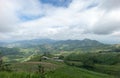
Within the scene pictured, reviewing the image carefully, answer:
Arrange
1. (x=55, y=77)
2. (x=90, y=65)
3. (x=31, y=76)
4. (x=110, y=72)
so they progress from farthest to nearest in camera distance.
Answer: (x=90, y=65) < (x=110, y=72) < (x=55, y=77) < (x=31, y=76)

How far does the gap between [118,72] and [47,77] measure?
176571mm

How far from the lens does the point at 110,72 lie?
178750mm

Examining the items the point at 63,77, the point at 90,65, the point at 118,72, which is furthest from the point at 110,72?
the point at 63,77

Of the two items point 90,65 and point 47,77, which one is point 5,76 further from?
point 90,65

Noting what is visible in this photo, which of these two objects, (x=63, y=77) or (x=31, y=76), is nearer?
(x=31, y=76)

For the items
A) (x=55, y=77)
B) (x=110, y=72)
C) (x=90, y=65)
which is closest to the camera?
(x=55, y=77)

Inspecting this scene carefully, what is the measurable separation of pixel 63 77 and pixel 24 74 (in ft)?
7.19

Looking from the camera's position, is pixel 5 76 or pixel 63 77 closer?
pixel 5 76

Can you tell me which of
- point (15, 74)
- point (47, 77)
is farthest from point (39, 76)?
point (15, 74)

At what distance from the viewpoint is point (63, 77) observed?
39.4ft

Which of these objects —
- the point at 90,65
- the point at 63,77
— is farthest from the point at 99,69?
the point at 63,77

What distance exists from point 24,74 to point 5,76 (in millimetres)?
964

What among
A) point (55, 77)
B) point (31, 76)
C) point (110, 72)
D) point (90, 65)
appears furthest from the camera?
point (90, 65)

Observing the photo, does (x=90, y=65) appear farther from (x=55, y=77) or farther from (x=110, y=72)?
(x=55, y=77)
